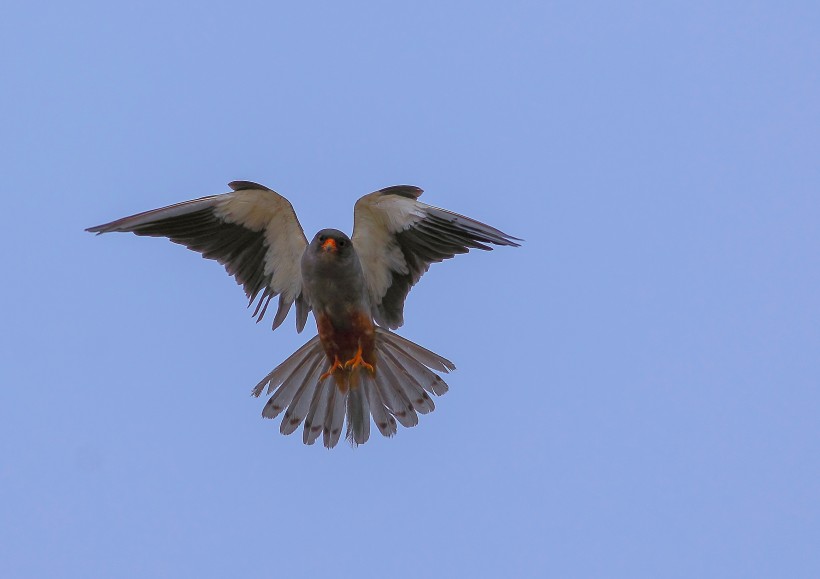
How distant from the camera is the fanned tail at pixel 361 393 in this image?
10.9 metres

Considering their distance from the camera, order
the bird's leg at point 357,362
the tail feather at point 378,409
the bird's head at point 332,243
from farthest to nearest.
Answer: the tail feather at point 378,409 < the bird's leg at point 357,362 < the bird's head at point 332,243

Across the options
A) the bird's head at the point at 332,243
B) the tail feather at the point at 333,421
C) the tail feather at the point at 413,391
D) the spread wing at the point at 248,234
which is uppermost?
the spread wing at the point at 248,234

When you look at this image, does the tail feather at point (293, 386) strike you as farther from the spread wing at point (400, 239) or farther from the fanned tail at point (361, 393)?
the spread wing at point (400, 239)

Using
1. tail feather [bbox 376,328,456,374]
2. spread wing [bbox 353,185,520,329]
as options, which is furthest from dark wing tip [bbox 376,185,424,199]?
tail feather [bbox 376,328,456,374]

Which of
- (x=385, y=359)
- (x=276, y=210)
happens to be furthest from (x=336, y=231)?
(x=385, y=359)

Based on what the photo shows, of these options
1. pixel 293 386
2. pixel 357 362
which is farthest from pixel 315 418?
pixel 357 362

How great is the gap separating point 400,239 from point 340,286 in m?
0.75

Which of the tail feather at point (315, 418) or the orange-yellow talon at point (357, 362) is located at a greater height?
the orange-yellow talon at point (357, 362)

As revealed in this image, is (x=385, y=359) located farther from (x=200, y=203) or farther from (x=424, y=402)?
(x=200, y=203)

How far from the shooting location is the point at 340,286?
10.3 m

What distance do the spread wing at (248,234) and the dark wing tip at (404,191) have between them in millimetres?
869

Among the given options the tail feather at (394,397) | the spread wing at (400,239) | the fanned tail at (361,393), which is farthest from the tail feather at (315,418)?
the spread wing at (400,239)

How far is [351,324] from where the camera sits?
34.6 feet

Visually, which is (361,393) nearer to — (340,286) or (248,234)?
(340,286)
